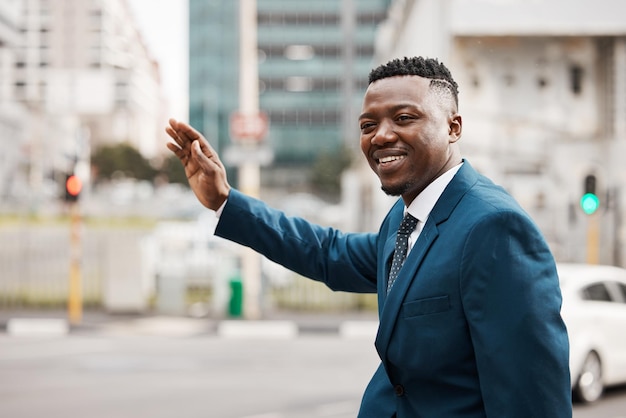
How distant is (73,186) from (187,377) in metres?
5.13

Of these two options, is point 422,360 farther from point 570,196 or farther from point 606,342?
point 570,196

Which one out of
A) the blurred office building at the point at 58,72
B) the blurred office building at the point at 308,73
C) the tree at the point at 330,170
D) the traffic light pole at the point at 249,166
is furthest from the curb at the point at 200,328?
the blurred office building at the point at 308,73

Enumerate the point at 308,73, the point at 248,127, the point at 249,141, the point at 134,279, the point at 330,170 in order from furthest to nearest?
the point at 308,73 < the point at 330,170 < the point at 134,279 < the point at 249,141 < the point at 248,127

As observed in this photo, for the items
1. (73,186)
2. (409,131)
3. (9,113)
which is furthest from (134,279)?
(9,113)

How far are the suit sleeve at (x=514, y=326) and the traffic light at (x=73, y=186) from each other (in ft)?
36.5

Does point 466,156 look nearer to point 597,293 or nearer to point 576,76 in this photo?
point 576,76

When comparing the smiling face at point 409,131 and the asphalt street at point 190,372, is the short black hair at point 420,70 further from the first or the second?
the asphalt street at point 190,372

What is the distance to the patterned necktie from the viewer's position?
1.75 metres

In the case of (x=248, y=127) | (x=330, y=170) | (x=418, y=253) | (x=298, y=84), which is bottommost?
(x=418, y=253)

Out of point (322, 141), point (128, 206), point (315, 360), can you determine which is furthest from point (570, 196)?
point (322, 141)

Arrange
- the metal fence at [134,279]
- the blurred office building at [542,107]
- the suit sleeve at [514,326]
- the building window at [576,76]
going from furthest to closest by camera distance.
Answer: the building window at [576,76], the blurred office building at [542,107], the metal fence at [134,279], the suit sleeve at [514,326]

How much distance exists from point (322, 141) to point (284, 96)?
5944mm

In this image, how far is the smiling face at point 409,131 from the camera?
1.67m

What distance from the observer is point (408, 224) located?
5.84 ft
